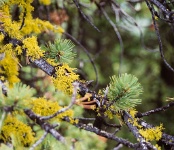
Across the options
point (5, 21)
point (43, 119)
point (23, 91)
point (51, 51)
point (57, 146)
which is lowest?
point (57, 146)

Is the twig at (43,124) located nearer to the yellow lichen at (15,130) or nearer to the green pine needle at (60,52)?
the yellow lichen at (15,130)

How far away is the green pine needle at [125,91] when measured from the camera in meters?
2.00

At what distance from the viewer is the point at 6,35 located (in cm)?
236

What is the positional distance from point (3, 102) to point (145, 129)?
0.81 metres

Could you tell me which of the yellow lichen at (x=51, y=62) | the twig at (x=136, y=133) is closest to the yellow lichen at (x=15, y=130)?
the yellow lichen at (x=51, y=62)

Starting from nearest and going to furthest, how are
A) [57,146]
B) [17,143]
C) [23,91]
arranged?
[23,91]
[17,143]
[57,146]

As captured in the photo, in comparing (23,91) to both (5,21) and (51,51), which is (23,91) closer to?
(51,51)

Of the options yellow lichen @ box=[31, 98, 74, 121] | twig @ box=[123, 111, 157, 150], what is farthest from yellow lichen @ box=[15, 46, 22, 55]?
twig @ box=[123, 111, 157, 150]

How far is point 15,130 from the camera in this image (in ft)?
6.68

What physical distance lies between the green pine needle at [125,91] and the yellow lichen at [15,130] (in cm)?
50

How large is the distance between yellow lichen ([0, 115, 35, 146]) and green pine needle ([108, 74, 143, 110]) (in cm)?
50

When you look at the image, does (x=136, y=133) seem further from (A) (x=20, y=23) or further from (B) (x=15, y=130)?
(A) (x=20, y=23)

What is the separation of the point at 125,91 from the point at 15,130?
2.01ft

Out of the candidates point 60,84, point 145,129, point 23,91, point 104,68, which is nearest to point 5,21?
point 60,84
